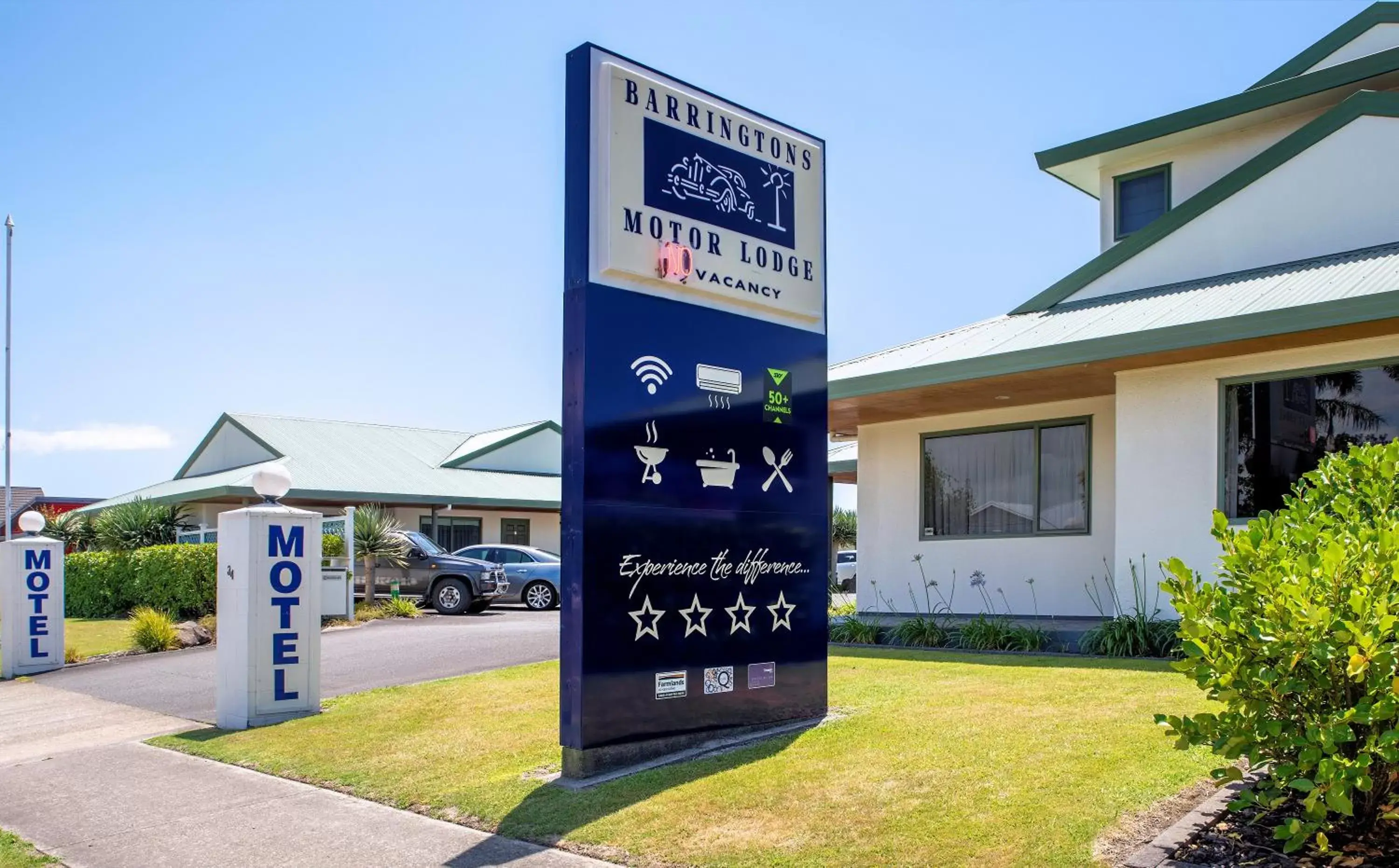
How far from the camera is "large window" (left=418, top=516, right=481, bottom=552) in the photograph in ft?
114

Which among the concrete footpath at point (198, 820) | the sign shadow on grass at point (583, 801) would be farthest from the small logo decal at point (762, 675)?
the concrete footpath at point (198, 820)

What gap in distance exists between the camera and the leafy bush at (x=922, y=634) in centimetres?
1373

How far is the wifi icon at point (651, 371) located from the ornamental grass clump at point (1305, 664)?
379 cm

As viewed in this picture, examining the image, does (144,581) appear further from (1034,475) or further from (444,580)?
(1034,475)

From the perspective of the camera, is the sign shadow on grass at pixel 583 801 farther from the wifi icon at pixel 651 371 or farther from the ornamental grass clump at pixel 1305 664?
the ornamental grass clump at pixel 1305 664

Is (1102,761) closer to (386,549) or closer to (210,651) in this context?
(210,651)

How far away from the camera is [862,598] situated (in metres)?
17.1

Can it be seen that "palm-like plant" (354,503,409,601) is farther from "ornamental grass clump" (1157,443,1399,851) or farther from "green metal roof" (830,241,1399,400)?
"ornamental grass clump" (1157,443,1399,851)

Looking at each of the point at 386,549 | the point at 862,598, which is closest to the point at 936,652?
the point at 862,598

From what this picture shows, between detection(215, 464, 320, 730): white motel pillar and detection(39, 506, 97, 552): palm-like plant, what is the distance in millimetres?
22662

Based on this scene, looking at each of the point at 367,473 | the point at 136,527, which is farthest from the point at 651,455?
the point at 367,473

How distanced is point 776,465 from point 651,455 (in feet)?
4.37

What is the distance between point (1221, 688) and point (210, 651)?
1557 centimetres

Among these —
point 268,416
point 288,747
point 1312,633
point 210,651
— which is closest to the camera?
point 1312,633
